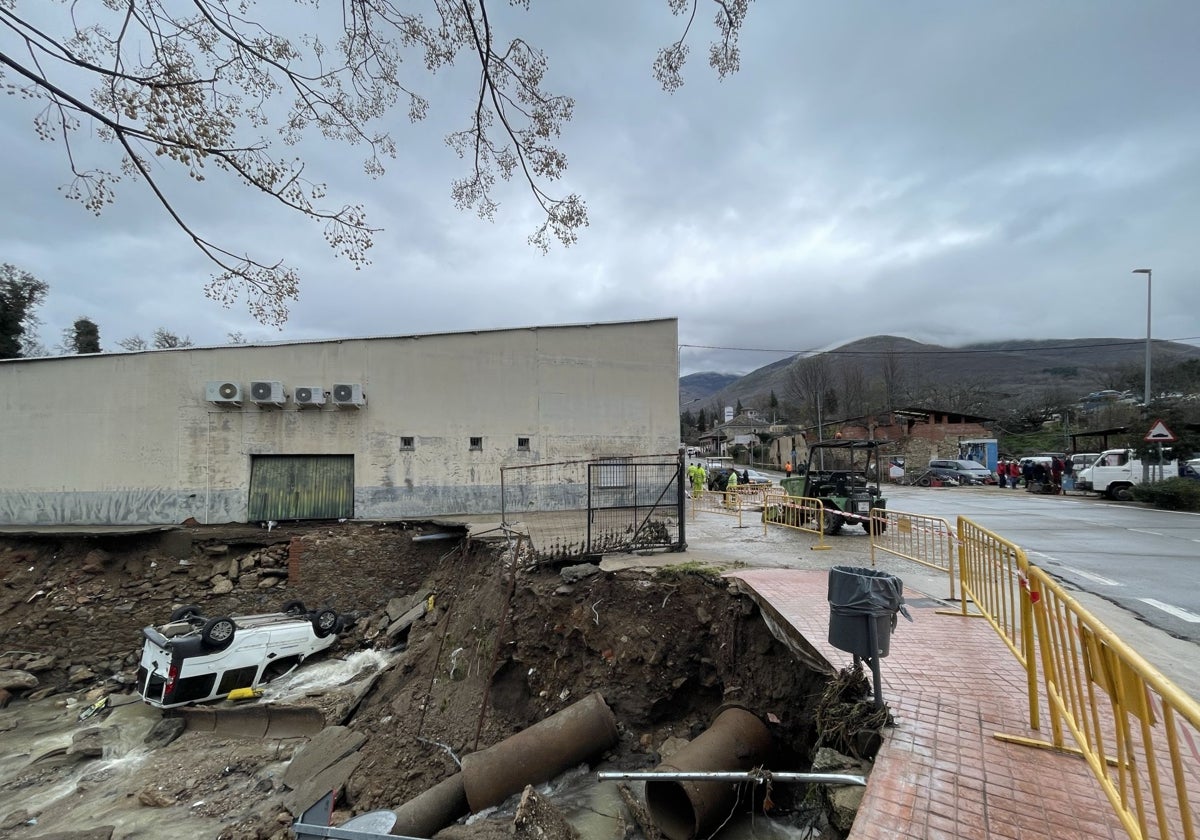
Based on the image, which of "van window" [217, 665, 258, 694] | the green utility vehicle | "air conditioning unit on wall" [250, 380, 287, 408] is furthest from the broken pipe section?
"air conditioning unit on wall" [250, 380, 287, 408]

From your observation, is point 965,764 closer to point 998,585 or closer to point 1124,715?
point 1124,715

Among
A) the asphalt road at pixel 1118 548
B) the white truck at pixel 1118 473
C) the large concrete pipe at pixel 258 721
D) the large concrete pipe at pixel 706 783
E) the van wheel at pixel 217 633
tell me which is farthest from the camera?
the white truck at pixel 1118 473

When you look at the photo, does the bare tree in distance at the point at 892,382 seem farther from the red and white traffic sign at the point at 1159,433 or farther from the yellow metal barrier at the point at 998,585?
the yellow metal barrier at the point at 998,585

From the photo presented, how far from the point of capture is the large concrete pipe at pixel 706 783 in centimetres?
393

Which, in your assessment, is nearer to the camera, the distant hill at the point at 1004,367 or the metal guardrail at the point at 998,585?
the metal guardrail at the point at 998,585

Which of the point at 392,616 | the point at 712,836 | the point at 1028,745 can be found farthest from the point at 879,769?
the point at 392,616

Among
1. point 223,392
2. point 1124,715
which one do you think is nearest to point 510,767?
point 1124,715

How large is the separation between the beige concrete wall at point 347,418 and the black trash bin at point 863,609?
39.6ft

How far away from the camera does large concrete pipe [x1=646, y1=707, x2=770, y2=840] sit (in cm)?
393

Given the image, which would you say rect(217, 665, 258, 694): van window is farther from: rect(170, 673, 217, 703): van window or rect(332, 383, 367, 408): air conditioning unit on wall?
rect(332, 383, 367, 408): air conditioning unit on wall

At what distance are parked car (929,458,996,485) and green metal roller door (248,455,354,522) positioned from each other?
35.0m

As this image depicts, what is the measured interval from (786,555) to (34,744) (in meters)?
13.0

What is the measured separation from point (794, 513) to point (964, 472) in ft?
88.9

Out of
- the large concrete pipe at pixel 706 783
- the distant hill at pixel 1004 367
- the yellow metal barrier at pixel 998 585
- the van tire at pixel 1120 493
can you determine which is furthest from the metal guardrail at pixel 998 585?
the distant hill at pixel 1004 367
